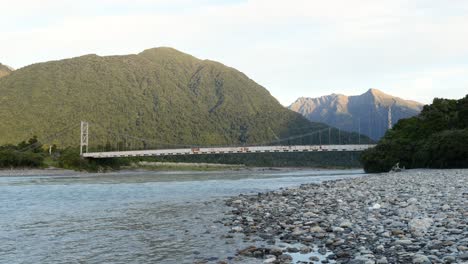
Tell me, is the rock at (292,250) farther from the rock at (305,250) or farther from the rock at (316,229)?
the rock at (316,229)

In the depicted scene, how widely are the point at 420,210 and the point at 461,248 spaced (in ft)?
15.0

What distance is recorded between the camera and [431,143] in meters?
53.4

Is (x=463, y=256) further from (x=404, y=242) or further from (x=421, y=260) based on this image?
(x=404, y=242)

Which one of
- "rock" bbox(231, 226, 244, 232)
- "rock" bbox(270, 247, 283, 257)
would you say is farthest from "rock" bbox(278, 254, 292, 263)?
"rock" bbox(231, 226, 244, 232)

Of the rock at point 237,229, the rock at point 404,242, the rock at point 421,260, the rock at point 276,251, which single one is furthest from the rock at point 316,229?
the rock at point 421,260

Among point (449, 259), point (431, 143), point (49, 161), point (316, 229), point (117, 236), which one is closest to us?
point (449, 259)

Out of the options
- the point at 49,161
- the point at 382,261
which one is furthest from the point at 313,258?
the point at 49,161

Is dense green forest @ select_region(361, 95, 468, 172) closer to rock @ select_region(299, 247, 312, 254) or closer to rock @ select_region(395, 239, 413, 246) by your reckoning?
rock @ select_region(395, 239, 413, 246)

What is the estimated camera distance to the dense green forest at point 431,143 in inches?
1926

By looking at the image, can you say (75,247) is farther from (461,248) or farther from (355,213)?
(461,248)

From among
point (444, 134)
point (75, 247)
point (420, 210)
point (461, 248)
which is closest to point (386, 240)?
point (461, 248)

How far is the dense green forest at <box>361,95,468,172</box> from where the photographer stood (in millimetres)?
48922

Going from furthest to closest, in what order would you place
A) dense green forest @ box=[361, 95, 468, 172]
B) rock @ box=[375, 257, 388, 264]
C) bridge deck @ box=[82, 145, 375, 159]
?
bridge deck @ box=[82, 145, 375, 159]
dense green forest @ box=[361, 95, 468, 172]
rock @ box=[375, 257, 388, 264]

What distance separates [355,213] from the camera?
42.2 ft
